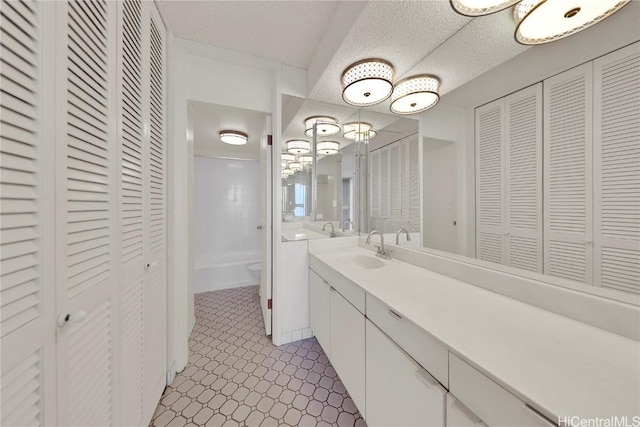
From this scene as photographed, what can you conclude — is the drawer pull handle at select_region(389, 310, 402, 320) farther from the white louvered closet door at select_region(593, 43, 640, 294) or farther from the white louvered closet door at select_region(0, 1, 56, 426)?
the white louvered closet door at select_region(0, 1, 56, 426)

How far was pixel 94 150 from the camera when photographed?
73 centimetres

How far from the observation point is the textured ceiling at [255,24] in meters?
1.31

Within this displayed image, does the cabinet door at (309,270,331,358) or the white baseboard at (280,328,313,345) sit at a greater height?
the cabinet door at (309,270,331,358)

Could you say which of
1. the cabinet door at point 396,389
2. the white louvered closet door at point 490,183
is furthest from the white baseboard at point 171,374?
the white louvered closet door at point 490,183

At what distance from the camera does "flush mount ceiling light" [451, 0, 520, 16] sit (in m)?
0.97

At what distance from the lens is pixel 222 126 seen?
2473mm

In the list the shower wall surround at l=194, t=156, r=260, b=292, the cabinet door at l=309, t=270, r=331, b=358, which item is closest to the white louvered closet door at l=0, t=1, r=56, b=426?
the cabinet door at l=309, t=270, r=331, b=358

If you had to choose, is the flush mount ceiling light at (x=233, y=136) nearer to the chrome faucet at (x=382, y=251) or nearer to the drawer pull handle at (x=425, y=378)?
the chrome faucet at (x=382, y=251)

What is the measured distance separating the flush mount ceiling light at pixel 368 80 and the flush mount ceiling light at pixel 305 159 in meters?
0.68

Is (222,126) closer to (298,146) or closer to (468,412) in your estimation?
(298,146)

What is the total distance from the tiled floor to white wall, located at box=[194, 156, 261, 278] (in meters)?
1.88

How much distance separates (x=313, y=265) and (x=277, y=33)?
176 centimetres

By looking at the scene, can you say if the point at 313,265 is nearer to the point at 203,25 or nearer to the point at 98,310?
the point at 98,310

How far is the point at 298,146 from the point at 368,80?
2.80 ft
